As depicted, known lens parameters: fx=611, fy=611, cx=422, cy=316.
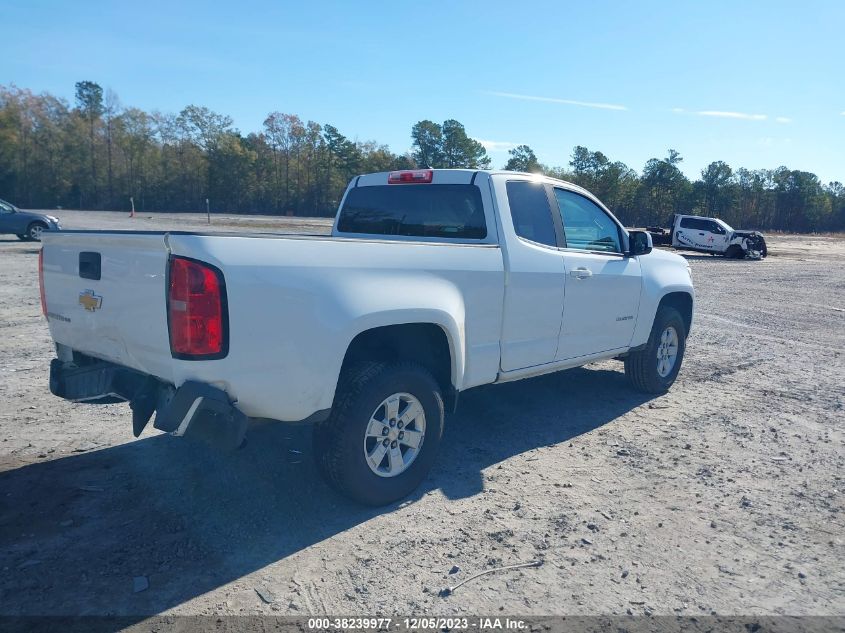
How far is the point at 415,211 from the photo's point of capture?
487 centimetres

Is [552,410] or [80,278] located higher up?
[80,278]

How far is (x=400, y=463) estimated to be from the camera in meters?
3.83

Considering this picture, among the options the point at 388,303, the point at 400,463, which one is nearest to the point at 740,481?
the point at 400,463

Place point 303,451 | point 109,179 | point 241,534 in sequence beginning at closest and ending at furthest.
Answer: point 241,534
point 303,451
point 109,179

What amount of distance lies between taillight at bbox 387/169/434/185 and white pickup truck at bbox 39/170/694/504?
0.05ft

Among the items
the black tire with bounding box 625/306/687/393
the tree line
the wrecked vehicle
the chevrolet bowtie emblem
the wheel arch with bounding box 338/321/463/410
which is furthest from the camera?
the tree line

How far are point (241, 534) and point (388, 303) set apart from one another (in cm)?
152

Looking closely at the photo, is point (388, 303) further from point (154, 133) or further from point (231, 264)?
point (154, 133)

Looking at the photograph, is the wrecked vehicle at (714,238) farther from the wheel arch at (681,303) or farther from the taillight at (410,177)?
the taillight at (410,177)

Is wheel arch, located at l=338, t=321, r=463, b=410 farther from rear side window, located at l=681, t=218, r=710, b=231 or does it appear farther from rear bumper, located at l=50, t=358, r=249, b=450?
rear side window, located at l=681, t=218, r=710, b=231

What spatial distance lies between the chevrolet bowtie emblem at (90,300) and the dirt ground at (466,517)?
1.17m

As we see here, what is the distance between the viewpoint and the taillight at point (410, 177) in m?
4.81

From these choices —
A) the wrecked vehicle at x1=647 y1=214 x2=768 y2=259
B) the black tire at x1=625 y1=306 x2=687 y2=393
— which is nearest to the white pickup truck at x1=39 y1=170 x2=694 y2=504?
the black tire at x1=625 y1=306 x2=687 y2=393

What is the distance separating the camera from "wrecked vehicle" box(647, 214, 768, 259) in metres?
29.2
